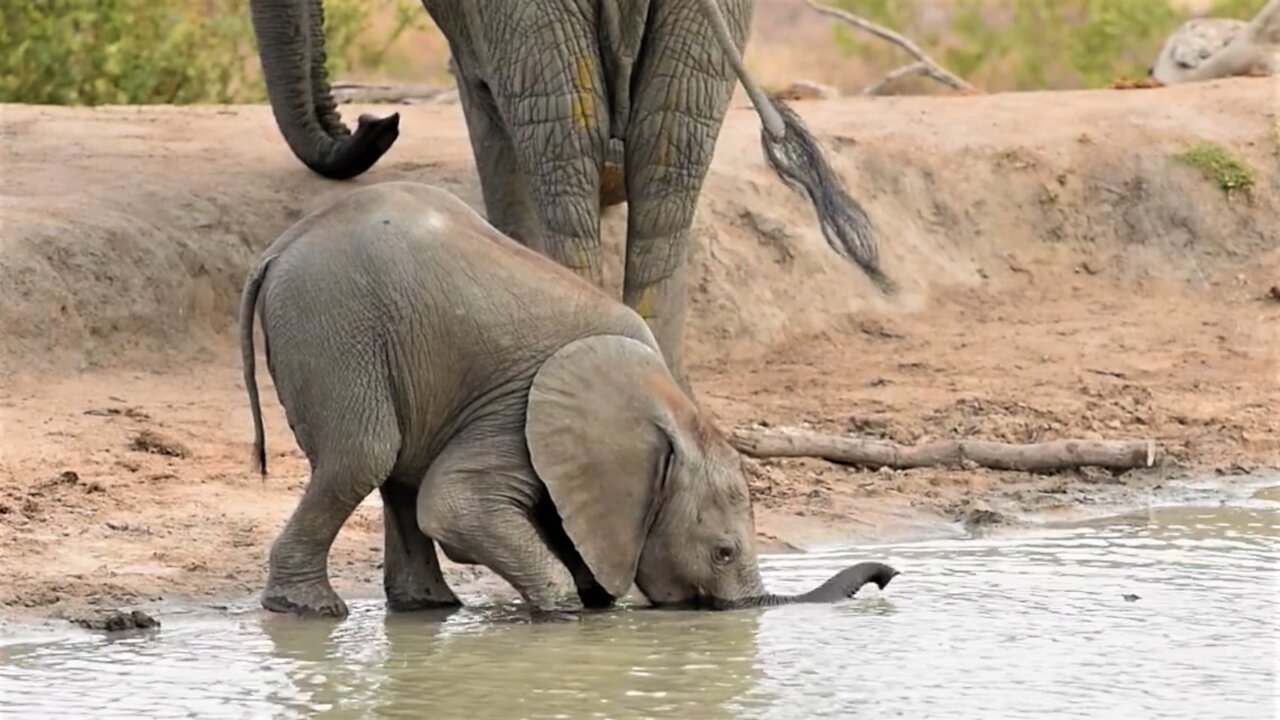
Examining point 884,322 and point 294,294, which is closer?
point 294,294

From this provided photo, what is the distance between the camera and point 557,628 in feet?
17.7

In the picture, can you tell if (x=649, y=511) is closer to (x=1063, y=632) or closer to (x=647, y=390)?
(x=647, y=390)

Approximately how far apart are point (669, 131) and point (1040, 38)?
1130cm

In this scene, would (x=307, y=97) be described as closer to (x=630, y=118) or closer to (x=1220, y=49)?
(x=630, y=118)

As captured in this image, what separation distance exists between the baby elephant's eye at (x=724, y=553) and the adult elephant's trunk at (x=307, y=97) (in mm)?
3260

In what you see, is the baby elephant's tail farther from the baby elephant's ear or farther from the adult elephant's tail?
the adult elephant's tail

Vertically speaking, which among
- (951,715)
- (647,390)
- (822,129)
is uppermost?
(822,129)

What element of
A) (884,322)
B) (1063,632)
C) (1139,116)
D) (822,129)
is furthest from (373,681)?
(1139,116)

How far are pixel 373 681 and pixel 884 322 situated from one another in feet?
13.9

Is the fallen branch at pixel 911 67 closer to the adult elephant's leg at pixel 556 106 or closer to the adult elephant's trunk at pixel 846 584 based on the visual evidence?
the adult elephant's leg at pixel 556 106

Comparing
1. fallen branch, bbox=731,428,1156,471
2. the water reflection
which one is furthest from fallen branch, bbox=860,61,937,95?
the water reflection

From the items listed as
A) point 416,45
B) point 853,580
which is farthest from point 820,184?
point 416,45

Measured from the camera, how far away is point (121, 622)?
210 inches

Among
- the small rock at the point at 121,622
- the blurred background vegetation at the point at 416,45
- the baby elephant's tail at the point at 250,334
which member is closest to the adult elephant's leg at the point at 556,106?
the baby elephant's tail at the point at 250,334
